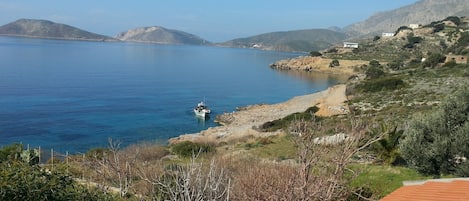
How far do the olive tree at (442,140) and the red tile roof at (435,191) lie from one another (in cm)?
345

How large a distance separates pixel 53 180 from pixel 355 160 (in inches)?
475

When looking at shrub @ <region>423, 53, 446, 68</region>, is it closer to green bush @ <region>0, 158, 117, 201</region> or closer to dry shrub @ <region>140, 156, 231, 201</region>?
dry shrub @ <region>140, 156, 231, 201</region>

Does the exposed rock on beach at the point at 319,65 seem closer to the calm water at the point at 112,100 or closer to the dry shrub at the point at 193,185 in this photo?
the calm water at the point at 112,100

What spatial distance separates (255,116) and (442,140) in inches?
1383

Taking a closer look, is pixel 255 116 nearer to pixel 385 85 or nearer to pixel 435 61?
pixel 385 85

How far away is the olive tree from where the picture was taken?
11.4 metres

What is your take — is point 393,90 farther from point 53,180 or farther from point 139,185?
point 53,180

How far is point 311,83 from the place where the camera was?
273 ft

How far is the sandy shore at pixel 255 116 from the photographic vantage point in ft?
112

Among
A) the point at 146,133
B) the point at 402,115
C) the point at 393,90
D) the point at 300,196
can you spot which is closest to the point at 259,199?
the point at 300,196

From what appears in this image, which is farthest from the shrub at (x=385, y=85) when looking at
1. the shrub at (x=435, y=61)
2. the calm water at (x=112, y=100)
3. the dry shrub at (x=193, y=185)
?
the dry shrub at (x=193, y=185)

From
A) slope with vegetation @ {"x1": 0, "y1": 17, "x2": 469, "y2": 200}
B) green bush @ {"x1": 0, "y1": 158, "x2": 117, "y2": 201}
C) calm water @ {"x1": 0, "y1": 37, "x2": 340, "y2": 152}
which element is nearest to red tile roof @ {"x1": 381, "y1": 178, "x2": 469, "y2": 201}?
slope with vegetation @ {"x1": 0, "y1": 17, "x2": 469, "y2": 200}

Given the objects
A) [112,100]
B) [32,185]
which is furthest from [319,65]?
[32,185]

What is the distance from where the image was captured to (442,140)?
11586mm
